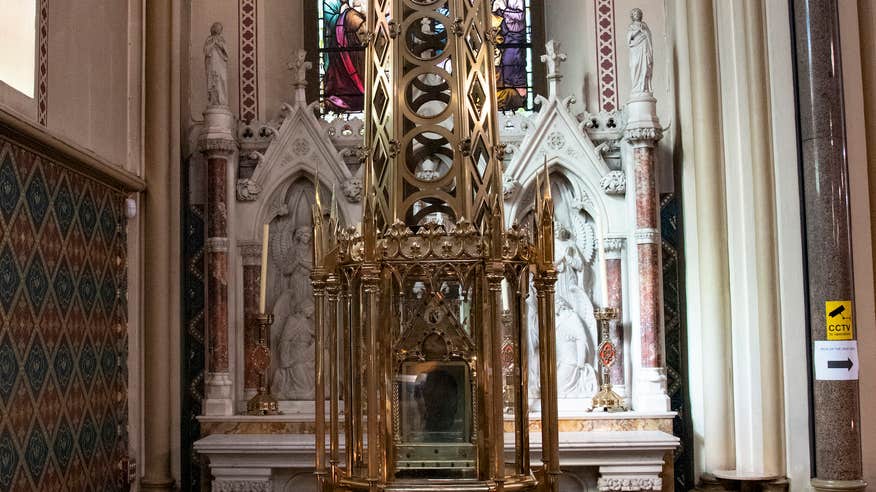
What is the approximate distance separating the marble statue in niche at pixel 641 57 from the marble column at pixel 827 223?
129 cm

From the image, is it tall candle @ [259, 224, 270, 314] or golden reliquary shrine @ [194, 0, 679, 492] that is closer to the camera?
golden reliquary shrine @ [194, 0, 679, 492]

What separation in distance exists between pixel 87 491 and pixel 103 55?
8.84 feet

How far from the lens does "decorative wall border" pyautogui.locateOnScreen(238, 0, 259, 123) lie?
7.79 m

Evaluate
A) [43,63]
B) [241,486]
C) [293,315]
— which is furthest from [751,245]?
[43,63]

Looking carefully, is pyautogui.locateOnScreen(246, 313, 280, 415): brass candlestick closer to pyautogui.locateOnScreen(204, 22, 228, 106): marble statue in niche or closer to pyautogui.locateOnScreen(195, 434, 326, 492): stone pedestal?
pyautogui.locateOnScreen(195, 434, 326, 492): stone pedestal

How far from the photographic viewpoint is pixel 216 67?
24.2 feet

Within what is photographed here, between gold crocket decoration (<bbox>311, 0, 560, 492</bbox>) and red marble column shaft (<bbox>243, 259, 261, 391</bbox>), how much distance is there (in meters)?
2.54

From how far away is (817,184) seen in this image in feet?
19.7

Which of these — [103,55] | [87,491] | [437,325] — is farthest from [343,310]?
[103,55]

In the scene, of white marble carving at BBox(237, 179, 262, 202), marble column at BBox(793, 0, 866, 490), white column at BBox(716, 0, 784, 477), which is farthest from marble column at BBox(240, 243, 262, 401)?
marble column at BBox(793, 0, 866, 490)

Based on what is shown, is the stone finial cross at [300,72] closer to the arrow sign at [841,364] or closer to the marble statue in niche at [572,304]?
the marble statue in niche at [572,304]

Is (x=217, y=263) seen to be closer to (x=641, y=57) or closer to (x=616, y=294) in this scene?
(x=616, y=294)

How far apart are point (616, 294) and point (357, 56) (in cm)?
301

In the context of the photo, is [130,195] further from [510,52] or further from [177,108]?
[510,52]
